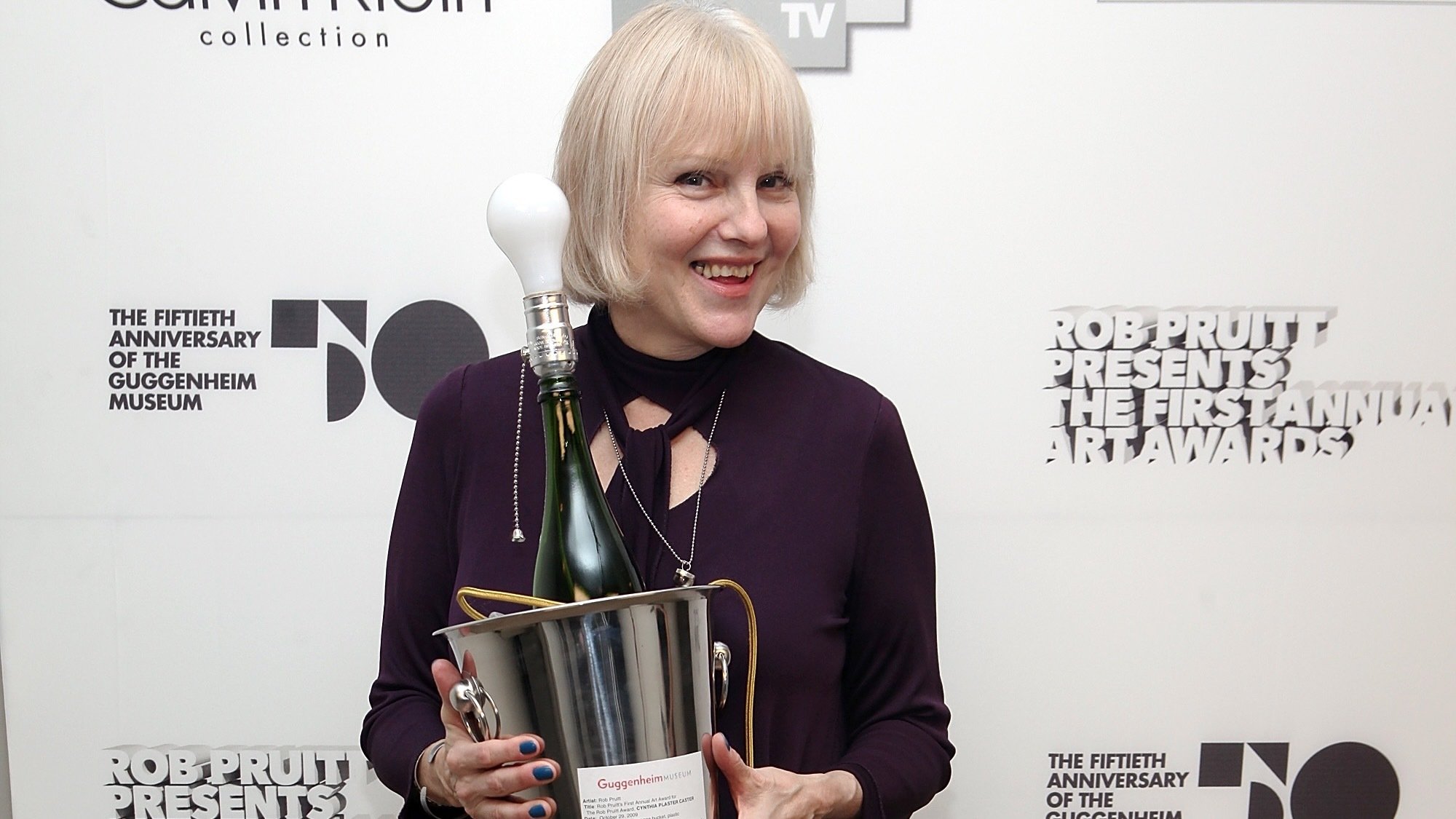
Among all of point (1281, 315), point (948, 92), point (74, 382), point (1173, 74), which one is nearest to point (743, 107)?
point (948, 92)

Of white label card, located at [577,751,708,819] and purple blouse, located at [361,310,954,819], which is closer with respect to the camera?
white label card, located at [577,751,708,819]

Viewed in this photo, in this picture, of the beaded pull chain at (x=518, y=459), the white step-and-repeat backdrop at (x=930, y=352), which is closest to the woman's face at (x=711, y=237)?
the beaded pull chain at (x=518, y=459)

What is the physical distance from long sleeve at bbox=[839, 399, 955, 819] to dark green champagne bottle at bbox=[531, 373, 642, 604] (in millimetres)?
257

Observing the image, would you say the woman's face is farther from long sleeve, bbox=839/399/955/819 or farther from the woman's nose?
long sleeve, bbox=839/399/955/819

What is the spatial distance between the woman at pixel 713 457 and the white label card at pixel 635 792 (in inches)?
5.1

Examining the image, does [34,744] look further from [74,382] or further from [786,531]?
[786,531]

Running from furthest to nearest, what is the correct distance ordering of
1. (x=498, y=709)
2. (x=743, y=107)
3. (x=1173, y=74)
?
(x=1173, y=74)
(x=743, y=107)
(x=498, y=709)

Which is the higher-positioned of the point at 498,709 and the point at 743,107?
the point at 743,107

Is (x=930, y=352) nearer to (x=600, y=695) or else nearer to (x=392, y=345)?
(x=392, y=345)

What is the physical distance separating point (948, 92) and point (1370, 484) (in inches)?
30.8

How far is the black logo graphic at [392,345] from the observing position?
1.46 m

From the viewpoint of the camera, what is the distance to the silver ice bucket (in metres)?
0.70

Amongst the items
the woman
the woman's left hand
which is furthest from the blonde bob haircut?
the woman's left hand

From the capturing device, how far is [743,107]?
88 cm
